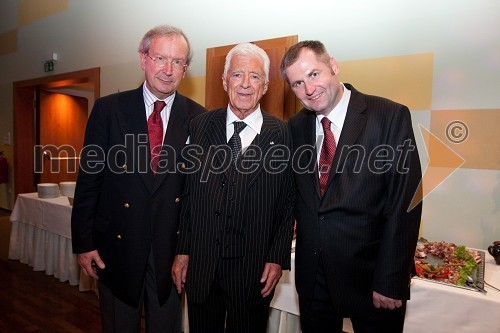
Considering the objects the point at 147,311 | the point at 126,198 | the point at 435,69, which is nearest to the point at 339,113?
the point at 126,198

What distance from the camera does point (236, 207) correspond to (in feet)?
4.57

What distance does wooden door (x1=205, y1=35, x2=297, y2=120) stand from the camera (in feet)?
9.36

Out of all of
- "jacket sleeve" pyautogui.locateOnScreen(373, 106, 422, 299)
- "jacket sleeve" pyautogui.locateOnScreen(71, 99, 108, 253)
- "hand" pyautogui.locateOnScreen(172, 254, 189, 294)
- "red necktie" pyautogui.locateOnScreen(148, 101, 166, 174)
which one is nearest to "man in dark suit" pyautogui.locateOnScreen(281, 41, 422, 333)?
"jacket sleeve" pyautogui.locateOnScreen(373, 106, 422, 299)

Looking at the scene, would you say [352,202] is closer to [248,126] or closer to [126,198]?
[248,126]

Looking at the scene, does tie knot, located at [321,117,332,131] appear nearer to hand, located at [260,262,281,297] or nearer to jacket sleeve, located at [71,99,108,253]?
hand, located at [260,262,281,297]

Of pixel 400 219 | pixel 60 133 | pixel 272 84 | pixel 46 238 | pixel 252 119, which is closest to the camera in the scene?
pixel 400 219

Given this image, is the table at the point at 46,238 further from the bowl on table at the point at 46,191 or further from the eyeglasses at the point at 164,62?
the eyeglasses at the point at 164,62

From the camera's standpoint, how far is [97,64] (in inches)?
191

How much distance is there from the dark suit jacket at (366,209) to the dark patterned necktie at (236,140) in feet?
1.00

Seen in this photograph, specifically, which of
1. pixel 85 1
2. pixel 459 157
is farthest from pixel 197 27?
pixel 459 157

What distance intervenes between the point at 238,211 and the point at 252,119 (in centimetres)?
40

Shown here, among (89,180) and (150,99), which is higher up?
(150,99)

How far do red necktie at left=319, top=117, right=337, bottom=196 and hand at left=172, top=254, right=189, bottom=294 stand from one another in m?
0.67

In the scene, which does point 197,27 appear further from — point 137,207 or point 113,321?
point 113,321
